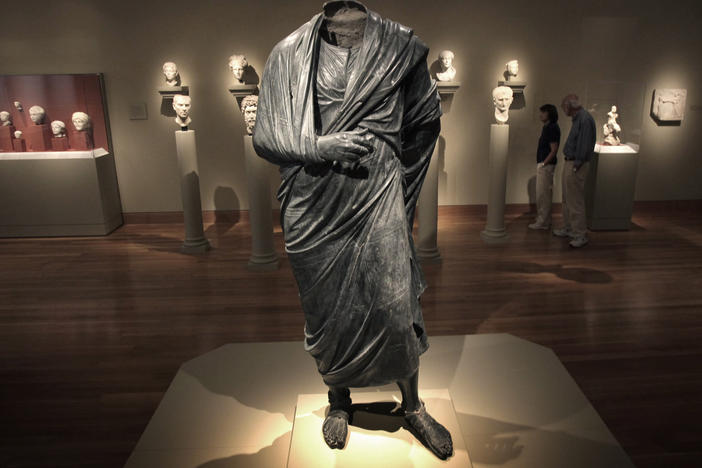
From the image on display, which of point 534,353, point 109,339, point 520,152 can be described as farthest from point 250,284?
point 520,152

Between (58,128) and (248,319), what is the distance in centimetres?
505

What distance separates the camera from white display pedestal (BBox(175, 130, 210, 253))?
7242mm

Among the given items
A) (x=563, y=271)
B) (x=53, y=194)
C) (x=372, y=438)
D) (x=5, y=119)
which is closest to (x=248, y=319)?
(x=372, y=438)

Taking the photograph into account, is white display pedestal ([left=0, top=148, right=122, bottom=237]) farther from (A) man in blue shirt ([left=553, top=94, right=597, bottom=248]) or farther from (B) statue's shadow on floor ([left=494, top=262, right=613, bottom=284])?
(A) man in blue shirt ([left=553, top=94, right=597, bottom=248])

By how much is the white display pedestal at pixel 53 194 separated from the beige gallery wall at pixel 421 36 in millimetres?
773

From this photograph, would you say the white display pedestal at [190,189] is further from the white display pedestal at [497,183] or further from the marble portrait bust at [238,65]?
the white display pedestal at [497,183]

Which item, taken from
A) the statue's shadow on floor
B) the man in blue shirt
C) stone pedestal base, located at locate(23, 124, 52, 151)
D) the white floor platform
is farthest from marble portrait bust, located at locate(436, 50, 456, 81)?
stone pedestal base, located at locate(23, 124, 52, 151)

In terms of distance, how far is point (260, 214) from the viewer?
6535 mm

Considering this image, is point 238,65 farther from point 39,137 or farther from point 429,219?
point 429,219

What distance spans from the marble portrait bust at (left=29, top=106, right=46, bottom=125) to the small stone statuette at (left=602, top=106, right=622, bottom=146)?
8114 mm

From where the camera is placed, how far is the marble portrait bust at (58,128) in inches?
321

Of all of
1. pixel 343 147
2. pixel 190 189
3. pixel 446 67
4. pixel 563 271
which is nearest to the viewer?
pixel 343 147

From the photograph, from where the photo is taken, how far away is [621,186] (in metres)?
7.82

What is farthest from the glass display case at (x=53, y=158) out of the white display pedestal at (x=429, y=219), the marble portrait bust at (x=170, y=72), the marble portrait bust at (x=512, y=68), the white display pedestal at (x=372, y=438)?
the white display pedestal at (x=372, y=438)
